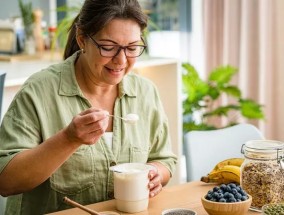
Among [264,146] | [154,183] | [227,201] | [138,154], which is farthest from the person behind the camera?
[138,154]

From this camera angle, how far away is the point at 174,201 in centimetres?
185

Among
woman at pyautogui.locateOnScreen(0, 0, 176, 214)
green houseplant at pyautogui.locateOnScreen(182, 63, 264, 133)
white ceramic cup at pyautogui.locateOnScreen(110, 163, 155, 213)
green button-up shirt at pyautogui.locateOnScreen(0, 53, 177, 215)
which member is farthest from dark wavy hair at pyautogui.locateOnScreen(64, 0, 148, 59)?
green houseplant at pyautogui.locateOnScreen(182, 63, 264, 133)

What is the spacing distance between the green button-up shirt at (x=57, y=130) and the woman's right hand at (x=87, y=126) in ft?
0.81

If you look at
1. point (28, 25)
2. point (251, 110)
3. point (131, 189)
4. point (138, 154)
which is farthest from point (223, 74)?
point (131, 189)

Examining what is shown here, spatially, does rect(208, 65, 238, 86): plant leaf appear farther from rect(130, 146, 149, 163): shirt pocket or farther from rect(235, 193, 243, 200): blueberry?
rect(235, 193, 243, 200): blueberry

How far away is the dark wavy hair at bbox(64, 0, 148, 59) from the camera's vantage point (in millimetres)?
1859

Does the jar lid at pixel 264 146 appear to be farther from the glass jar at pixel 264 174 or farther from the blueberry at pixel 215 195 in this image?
the blueberry at pixel 215 195

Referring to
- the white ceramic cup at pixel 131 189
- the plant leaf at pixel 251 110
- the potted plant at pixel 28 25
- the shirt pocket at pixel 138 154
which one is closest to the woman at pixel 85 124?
the shirt pocket at pixel 138 154

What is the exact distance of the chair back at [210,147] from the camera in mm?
2371

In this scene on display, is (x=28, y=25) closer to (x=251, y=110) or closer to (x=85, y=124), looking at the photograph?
(x=251, y=110)

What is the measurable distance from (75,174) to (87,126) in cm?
35

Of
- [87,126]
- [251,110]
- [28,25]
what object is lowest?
[251,110]

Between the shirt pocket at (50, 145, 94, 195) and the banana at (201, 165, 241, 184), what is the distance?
38 centimetres

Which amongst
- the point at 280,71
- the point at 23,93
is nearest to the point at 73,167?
A: the point at 23,93
